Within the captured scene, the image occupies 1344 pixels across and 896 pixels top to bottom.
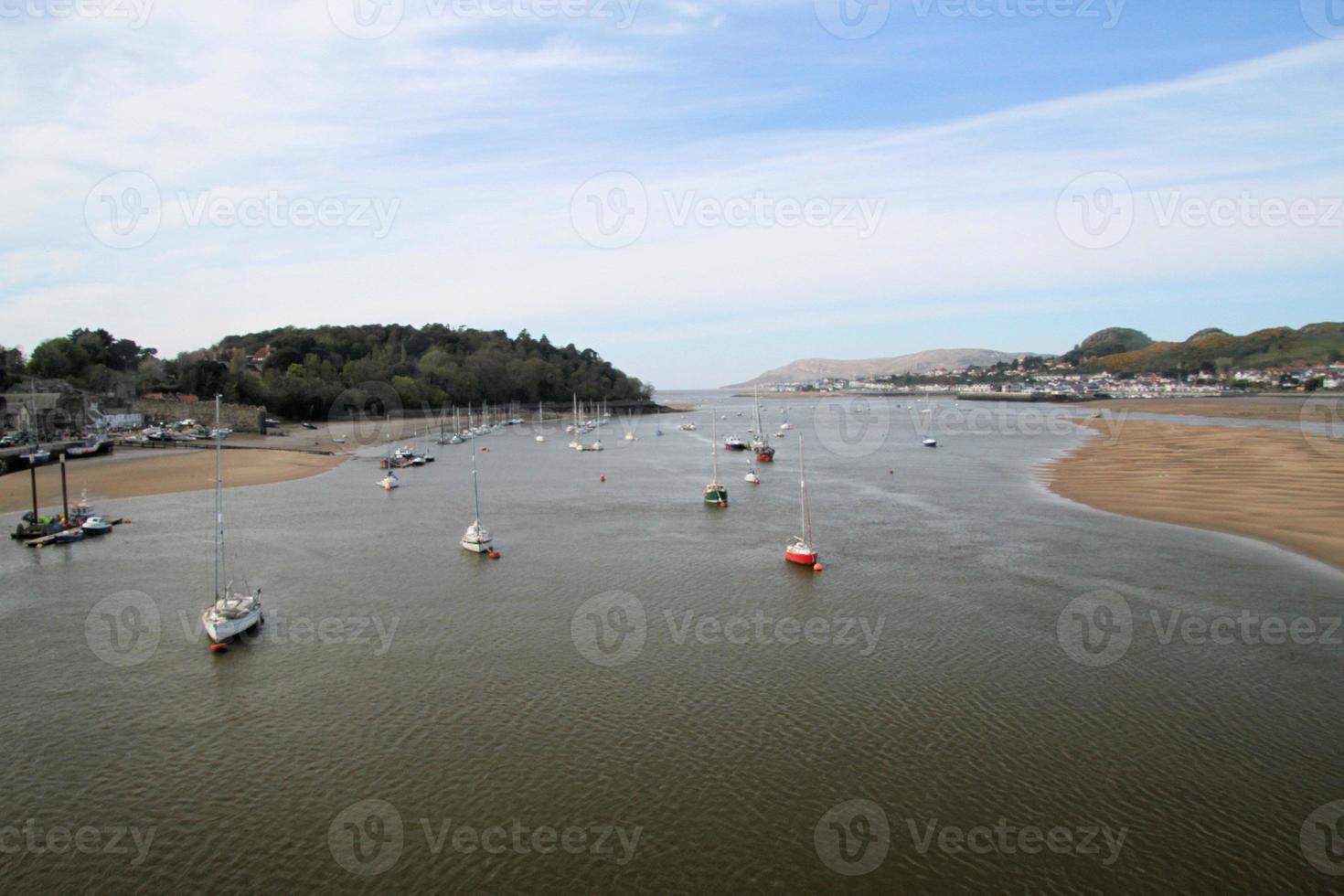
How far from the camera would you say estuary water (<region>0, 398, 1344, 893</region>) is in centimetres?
1173

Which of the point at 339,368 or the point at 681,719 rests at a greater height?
the point at 339,368

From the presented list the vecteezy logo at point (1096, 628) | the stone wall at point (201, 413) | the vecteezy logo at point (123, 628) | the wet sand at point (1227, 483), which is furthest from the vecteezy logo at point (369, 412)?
the vecteezy logo at point (1096, 628)

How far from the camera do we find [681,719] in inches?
639

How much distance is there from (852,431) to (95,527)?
81.3 m

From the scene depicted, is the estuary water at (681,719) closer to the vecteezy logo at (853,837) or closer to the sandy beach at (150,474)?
the vecteezy logo at (853,837)

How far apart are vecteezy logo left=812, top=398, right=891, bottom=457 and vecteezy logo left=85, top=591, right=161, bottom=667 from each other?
2125 inches

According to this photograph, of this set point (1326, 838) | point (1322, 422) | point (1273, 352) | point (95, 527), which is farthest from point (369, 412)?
point (1273, 352)

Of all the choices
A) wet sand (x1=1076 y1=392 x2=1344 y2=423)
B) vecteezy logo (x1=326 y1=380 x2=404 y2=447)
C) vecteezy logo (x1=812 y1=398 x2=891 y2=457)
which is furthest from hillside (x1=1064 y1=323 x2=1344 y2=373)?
vecteezy logo (x1=326 y1=380 x2=404 y2=447)

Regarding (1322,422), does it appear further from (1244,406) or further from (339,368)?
(339,368)

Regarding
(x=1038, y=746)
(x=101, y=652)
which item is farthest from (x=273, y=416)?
(x=1038, y=746)

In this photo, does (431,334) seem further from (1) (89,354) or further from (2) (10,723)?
(2) (10,723)

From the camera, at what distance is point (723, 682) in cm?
1803

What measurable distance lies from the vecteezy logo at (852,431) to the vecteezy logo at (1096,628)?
149 feet

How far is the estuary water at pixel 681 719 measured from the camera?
11.7 meters
